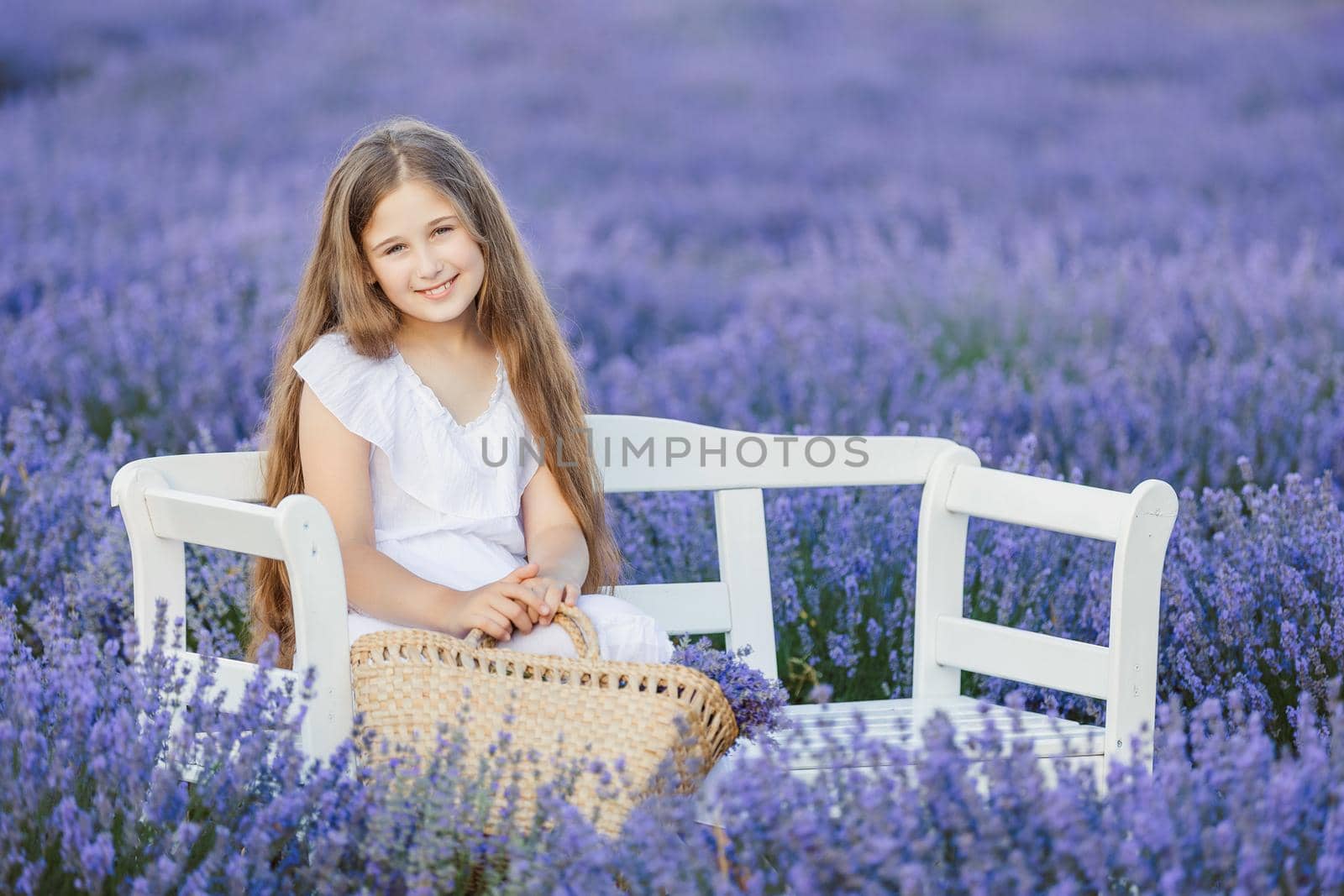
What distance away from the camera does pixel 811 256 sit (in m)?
7.06

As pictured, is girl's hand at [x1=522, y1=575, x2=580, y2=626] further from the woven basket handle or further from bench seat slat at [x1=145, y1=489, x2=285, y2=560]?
bench seat slat at [x1=145, y1=489, x2=285, y2=560]

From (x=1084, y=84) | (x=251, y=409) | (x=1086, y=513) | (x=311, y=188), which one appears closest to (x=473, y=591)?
(x=1086, y=513)

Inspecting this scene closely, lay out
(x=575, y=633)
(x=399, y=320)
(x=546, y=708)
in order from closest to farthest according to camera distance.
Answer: (x=546, y=708), (x=575, y=633), (x=399, y=320)

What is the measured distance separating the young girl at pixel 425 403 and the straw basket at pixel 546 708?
9.6 inches

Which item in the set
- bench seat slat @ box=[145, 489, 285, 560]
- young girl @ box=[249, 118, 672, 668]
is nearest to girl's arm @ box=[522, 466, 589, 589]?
young girl @ box=[249, 118, 672, 668]

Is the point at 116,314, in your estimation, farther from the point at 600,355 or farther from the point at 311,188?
the point at 311,188

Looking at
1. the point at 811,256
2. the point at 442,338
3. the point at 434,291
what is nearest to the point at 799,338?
the point at 811,256

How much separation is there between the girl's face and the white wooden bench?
29 cm

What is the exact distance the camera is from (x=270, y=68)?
8258mm

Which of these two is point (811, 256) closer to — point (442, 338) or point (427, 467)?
point (442, 338)

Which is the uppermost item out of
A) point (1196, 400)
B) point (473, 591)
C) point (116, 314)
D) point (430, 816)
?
point (116, 314)

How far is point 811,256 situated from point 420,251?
5080mm

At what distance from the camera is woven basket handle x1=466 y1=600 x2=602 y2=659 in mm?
1758

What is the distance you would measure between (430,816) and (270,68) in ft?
24.4
